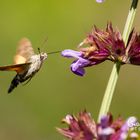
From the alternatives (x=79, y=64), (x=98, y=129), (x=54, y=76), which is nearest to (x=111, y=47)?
(x=79, y=64)

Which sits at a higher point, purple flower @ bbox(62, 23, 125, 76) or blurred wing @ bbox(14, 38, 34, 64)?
blurred wing @ bbox(14, 38, 34, 64)

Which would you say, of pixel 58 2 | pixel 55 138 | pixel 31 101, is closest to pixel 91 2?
pixel 58 2

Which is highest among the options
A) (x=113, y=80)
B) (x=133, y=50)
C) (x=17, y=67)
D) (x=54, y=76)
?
(x=54, y=76)

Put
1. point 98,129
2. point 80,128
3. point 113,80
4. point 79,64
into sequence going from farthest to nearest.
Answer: point 79,64 → point 113,80 → point 80,128 → point 98,129

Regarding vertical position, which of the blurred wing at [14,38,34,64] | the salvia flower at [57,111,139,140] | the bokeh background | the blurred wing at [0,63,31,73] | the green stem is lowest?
the salvia flower at [57,111,139,140]

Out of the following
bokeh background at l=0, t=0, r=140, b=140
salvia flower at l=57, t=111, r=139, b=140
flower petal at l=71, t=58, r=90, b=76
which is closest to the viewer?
salvia flower at l=57, t=111, r=139, b=140

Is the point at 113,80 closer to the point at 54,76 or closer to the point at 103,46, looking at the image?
the point at 103,46

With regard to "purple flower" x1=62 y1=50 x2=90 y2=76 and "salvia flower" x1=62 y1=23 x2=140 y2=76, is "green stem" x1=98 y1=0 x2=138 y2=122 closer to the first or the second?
"salvia flower" x1=62 y1=23 x2=140 y2=76

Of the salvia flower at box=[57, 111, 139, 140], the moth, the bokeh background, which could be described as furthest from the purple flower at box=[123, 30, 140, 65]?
the bokeh background
